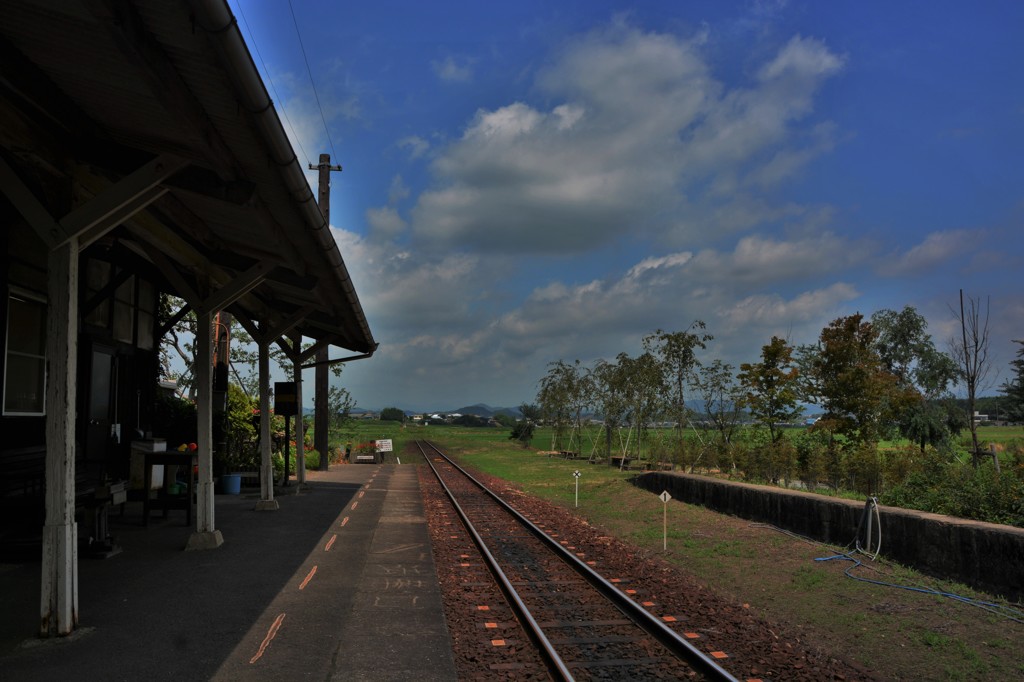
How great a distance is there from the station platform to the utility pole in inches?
584

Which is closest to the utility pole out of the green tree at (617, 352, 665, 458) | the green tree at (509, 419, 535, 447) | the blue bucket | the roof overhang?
the blue bucket

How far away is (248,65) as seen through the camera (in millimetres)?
4785

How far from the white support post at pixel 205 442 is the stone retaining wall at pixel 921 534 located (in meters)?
8.71

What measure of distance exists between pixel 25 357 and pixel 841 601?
33.9 ft

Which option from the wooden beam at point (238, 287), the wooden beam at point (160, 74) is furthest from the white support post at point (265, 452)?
the wooden beam at point (160, 74)

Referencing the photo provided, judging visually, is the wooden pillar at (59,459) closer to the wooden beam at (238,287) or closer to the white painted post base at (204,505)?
the white painted post base at (204,505)

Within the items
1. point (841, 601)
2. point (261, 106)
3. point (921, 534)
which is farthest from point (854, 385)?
point (261, 106)

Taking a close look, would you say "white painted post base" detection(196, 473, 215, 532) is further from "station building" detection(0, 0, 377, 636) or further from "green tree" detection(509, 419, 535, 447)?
"green tree" detection(509, 419, 535, 447)

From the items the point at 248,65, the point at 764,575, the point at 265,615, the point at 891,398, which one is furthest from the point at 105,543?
the point at 891,398

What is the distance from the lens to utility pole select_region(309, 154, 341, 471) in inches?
1003

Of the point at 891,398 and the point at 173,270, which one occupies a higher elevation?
the point at 173,270

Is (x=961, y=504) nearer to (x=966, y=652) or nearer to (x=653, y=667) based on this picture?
(x=966, y=652)

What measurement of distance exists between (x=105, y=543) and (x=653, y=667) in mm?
6705

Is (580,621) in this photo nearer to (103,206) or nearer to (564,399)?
(103,206)
